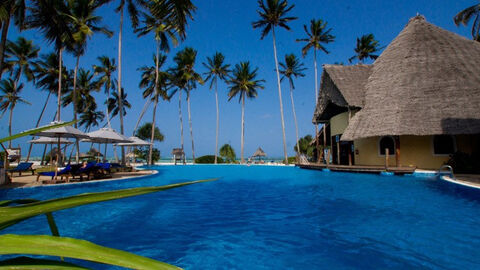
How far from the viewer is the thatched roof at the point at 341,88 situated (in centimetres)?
1737

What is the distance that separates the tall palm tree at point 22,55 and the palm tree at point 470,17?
40.6m

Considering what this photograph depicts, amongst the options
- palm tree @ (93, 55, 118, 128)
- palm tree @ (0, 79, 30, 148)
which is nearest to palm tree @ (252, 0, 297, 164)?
palm tree @ (93, 55, 118, 128)

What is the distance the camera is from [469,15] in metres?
18.8

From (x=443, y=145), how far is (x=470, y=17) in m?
12.7

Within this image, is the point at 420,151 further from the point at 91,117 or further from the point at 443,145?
the point at 91,117

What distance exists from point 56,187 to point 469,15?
29572 millimetres

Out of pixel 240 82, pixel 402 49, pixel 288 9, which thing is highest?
pixel 288 9

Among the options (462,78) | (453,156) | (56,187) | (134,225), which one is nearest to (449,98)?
(462,78)

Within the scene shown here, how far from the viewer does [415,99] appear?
47.4 feet

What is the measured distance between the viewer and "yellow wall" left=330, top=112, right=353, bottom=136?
61.8 feet

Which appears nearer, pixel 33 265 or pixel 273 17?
pixel 33 265

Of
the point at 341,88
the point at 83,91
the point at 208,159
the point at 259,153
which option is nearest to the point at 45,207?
the point at 341,88

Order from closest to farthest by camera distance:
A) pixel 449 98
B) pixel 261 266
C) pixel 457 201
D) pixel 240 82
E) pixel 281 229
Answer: pixel 261 266
pixel 281 229
pixel 457 201
pixel 449 98
pixel 240 82

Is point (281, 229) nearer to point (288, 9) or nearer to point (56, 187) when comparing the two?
point (56, 187)
